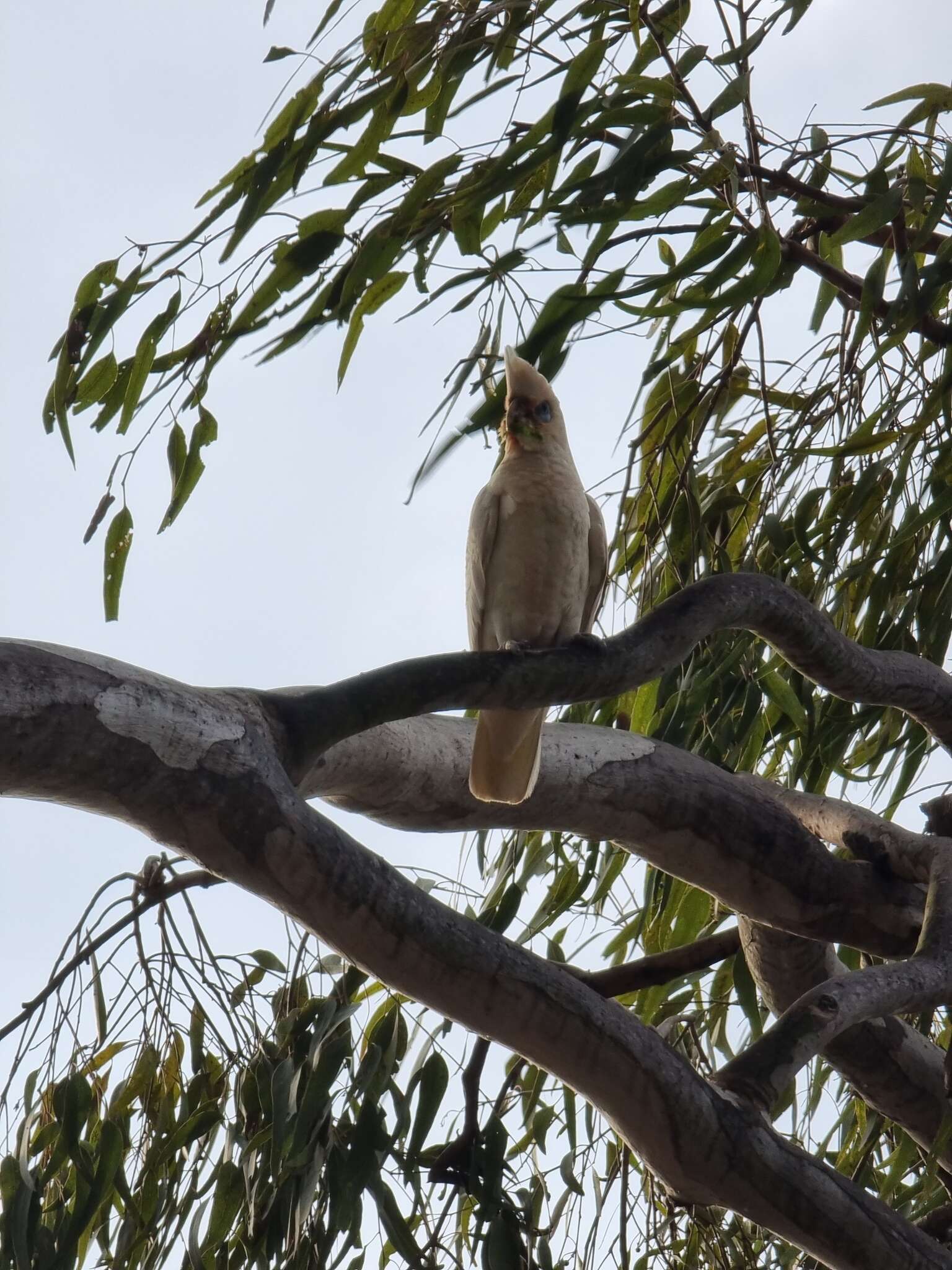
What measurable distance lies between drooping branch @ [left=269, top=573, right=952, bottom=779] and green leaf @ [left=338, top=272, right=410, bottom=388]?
0.34m

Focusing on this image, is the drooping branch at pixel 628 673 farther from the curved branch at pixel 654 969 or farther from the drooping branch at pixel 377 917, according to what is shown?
the curved branch at pixel 654 969

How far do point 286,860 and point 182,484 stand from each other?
0.56m

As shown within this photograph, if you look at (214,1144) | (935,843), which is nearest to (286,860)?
(214,1144)

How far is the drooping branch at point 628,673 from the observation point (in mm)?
1178

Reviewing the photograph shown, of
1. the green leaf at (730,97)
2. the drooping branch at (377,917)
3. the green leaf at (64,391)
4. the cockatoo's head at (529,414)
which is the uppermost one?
the cockatoo's head at (529,414)

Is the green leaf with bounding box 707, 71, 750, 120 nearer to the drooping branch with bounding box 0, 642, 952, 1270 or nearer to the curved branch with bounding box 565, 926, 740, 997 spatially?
the drooping branch with bounding box 0, 642, 952, 1270

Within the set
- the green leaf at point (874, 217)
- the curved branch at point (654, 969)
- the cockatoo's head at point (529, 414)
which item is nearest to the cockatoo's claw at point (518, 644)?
the cockatoo's head at point (529, 414)

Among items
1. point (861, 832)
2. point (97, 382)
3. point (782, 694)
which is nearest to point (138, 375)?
point (97, 382)

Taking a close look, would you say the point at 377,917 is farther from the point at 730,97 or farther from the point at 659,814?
the point at 730,97

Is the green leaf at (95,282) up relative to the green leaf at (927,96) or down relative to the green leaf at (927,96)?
down

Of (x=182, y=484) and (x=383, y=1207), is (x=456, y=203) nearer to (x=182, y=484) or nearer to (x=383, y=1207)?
(x=182, y=484)

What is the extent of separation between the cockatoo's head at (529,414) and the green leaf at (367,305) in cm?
50

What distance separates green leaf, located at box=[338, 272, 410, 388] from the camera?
1371 mm

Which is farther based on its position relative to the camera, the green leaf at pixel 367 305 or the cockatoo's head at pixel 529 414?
the cockatoo's head at pixel 529 414
